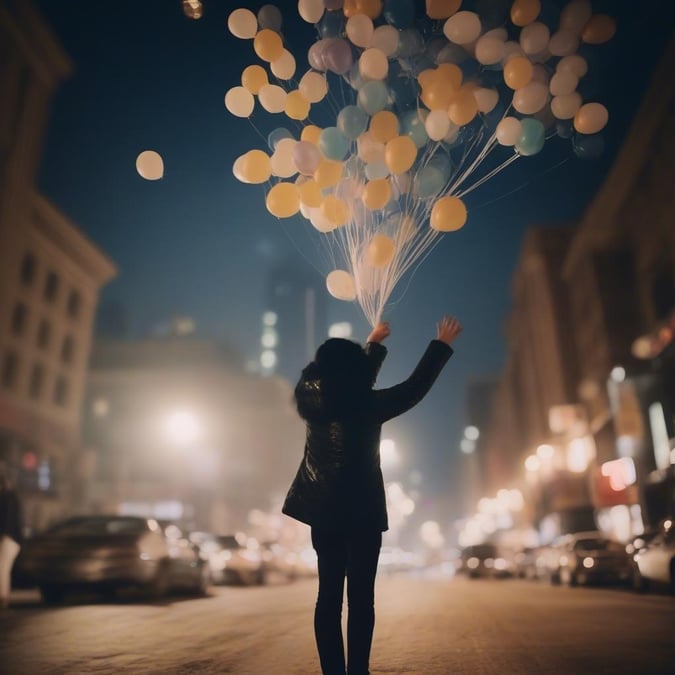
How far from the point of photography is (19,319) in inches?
1565

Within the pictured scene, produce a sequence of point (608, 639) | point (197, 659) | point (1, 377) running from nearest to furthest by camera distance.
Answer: point (197, 659)
point (608, 639)
point (1, 377)

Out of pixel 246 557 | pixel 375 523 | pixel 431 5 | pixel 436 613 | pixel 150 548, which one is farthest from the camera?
pixel 246 557

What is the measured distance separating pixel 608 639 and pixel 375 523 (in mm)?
3642

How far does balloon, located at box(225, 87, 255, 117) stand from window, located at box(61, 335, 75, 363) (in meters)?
40.2

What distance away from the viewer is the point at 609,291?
45594 millimetres

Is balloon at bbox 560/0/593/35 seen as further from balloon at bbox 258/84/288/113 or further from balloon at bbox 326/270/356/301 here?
balloon at bbox 326/270/356/301

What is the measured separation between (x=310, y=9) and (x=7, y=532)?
7.99m

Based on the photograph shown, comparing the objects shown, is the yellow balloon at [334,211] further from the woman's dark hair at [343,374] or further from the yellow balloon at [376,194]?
the woman's dark hair at [343,374]

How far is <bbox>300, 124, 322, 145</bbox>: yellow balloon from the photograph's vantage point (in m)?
7.48

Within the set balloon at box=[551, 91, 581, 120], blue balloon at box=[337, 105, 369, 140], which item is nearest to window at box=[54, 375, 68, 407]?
blue balloon at box=[337, 105, 369, 140]

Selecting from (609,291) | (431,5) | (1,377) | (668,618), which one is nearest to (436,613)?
(668,618)

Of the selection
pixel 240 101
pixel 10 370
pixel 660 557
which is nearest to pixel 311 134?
pixel 240 101

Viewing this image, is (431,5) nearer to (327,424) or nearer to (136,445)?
(327,424)

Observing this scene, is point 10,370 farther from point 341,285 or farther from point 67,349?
point 341,285
